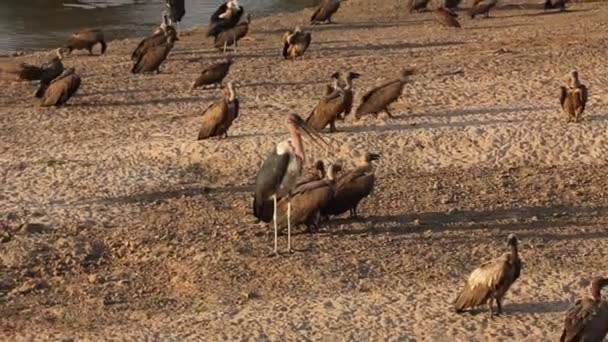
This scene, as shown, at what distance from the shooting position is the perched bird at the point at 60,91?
18984 mm

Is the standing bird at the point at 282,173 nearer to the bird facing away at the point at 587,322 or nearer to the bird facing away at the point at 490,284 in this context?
the bird facing away at the point at 490,284

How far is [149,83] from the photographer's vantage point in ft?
68.4

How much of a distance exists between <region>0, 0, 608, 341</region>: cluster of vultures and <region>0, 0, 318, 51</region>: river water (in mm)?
4460

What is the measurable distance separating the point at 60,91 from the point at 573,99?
7.17 m

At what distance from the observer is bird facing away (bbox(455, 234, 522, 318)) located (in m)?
10.5

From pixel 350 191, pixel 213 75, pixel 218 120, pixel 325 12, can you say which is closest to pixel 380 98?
pixel 218 120

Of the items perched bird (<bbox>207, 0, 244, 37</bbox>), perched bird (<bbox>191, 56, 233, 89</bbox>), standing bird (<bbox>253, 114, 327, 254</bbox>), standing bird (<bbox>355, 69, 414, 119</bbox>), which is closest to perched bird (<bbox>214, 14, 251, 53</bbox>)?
perched bird (<bbox>207, 0, 244, 37</bbox>)

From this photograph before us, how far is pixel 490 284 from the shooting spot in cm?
1044

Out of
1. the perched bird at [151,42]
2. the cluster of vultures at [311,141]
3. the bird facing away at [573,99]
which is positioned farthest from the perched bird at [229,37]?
the bird facing away at [573,99]

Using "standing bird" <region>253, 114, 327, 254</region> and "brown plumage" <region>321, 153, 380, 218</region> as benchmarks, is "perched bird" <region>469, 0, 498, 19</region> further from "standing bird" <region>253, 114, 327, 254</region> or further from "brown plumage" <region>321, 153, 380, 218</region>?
"standing bird" <region>253, 114, 327, 254</region>

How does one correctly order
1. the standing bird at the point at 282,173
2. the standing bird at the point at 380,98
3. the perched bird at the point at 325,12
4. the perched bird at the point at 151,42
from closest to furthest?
1. the standing bird at the point at 282,173
2. the standing bird at the point at 380,98
3. the perched bird at the point at 151,42
4. the perched bird at the point at 325,12

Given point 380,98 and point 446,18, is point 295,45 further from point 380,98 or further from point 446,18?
point 380,98

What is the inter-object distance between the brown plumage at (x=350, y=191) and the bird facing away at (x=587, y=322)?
3516mm

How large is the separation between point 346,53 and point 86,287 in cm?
1200
